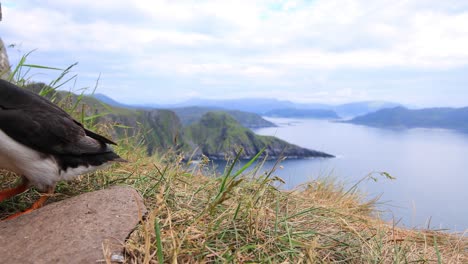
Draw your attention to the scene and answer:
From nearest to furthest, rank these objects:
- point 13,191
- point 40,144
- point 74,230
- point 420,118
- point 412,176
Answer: point 74,230
point 40,144
point 13,191
point 412,176
point 420,118

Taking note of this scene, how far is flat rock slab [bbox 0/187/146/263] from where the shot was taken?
7.41ft

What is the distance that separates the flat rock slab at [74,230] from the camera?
7.41ft

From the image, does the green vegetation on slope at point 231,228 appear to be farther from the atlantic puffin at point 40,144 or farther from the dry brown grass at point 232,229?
the atlantic puffin at point 40,144

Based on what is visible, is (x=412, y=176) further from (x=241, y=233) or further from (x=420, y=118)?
(x=420, y=118)

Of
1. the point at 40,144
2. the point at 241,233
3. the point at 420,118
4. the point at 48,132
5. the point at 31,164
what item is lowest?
the point at 420,118

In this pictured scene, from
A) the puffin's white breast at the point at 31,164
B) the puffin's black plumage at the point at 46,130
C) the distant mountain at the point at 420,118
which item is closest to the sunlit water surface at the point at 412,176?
the puffin's black plumage at the point at 46,130

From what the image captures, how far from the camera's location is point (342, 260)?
2805 millimetres

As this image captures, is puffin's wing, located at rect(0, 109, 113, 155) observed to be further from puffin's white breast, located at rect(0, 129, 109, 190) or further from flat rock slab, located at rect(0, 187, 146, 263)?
flat rock slab, located at rect(0, 187, 146, 263)

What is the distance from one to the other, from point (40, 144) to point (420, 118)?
608ft

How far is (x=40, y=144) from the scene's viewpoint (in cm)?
313

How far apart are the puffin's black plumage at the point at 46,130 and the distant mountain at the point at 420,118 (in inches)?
5882

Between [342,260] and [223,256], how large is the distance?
39.1 inches

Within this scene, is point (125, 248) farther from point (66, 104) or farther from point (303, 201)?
point (66, 104)

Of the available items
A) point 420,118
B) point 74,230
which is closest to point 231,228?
point 74,230
